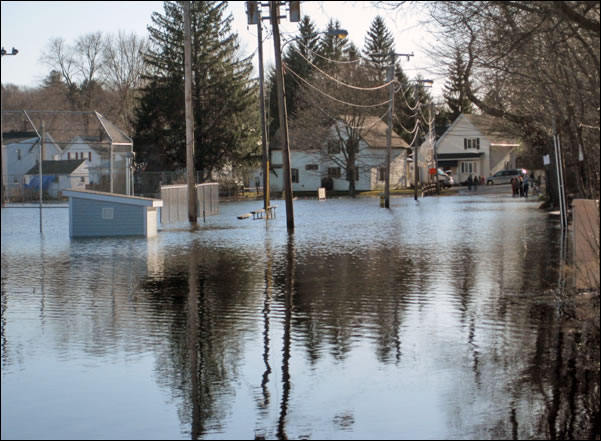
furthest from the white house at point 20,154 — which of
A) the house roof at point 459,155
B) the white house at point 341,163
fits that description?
the house roof at point 459,155

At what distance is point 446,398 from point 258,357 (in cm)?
246

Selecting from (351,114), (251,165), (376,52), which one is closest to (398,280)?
(251,165)

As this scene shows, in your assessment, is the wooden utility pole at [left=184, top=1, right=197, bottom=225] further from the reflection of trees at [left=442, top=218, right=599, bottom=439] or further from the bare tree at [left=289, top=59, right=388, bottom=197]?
the bare tree at [left=289, top=59, right=388, bottom=197]

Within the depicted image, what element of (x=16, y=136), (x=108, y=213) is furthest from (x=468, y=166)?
(x=108, y=213)

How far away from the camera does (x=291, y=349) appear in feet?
32.6

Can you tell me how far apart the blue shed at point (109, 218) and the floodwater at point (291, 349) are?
696 centimetres

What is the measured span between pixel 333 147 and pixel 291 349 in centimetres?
7481

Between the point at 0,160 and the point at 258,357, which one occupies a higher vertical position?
the point at 0,160

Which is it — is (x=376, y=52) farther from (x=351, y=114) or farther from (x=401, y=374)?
(x=401, y=374)

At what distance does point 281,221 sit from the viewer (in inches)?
1458

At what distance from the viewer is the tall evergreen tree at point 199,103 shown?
230 ft

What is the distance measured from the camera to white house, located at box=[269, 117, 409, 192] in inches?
3346

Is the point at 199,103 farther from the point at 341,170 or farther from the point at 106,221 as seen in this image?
the point at 106,221

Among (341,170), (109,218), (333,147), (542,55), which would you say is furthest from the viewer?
(341,170)
